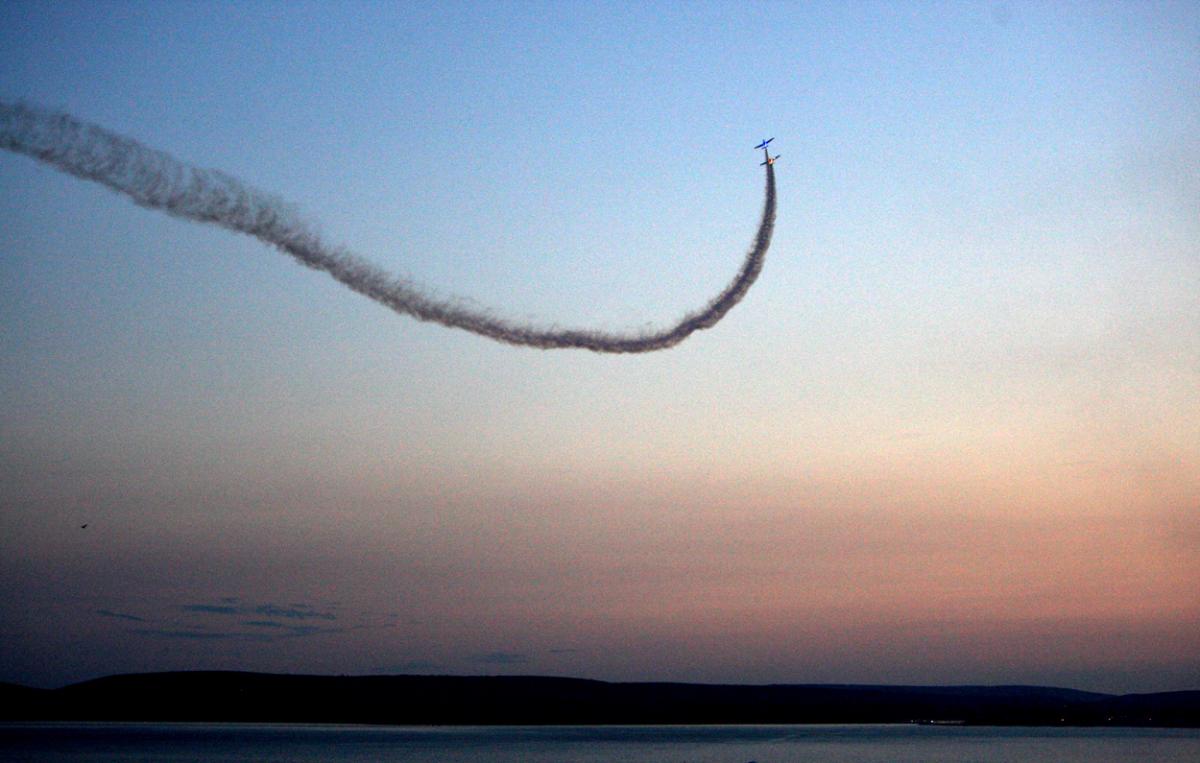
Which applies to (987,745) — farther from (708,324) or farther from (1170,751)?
(708,324)

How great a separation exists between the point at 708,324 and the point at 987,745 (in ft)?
419

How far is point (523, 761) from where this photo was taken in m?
105

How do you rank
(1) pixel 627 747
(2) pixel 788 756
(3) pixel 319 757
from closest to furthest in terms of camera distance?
(3) pixel 319 757
(2) pixel 788 756
(1) pixel 627 747

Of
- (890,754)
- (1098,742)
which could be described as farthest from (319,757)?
(1098,742)

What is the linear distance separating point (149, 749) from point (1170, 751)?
420 feet

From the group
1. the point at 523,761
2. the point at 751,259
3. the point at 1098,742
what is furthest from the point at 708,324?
the point at 1098,742

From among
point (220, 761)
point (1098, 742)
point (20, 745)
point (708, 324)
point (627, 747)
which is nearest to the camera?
point (708, 324)

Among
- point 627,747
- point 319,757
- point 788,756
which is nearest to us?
point 319,757

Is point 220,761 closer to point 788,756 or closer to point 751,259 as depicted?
point 788,756

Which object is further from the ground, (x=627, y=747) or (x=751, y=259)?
(x=751, y=259)

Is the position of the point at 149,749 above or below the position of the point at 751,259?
below

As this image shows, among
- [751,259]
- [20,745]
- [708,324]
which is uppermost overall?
[751,259]

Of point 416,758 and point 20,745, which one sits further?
point 20,745

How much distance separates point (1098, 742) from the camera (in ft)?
538
